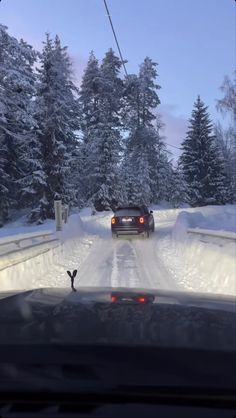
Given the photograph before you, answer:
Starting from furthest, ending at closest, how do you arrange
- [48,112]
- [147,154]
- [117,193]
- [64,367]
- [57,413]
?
[147,154] < [117,193] < [48,112] < [64,367] < [57,413]

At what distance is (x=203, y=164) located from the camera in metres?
71.9

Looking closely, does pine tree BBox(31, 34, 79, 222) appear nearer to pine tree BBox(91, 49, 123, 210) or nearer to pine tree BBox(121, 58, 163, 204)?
pine tree BBox(91, 49, 123, 210)

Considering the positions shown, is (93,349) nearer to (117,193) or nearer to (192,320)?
(192,320)

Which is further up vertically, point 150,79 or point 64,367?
point 150,79

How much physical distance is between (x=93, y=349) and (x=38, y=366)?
0.25 metres

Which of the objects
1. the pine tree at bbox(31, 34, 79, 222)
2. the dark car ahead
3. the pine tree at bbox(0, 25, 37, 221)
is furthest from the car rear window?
the pine tree at bbox(31, 34, 79, 222)

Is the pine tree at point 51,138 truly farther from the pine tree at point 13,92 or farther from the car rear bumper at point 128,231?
the car rear bumper at point 128,231

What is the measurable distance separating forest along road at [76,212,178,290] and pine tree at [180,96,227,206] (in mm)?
48542

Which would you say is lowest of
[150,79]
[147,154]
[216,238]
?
[216,238]

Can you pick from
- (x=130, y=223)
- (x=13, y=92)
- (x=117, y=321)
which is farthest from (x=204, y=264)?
(x=13, y=92)

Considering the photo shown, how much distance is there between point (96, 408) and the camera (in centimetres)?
227

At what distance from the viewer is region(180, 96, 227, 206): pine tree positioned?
7156cm

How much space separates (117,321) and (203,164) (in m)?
69.9

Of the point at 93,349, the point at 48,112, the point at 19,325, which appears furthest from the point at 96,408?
the point at 48,112
